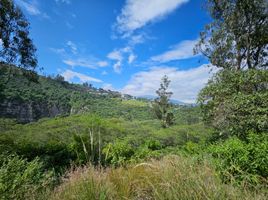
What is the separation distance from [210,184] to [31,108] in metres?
40.9

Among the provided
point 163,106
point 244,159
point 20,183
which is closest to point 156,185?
point 244,159

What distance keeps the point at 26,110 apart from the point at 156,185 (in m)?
37.8

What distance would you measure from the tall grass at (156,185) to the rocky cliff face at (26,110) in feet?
77.2

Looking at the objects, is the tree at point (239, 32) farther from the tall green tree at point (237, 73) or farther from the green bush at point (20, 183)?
the green bush at point (20, 183)

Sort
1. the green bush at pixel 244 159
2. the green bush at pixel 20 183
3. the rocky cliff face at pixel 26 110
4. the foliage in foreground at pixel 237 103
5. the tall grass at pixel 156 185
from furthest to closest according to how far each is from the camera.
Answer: the rocky cliff face at pixel 26 110
the foliage in foreground at pixel 237 103
the green bush at pixel 244 159
the green bush at pixel 20 183
the tall grass at pixel 156 185

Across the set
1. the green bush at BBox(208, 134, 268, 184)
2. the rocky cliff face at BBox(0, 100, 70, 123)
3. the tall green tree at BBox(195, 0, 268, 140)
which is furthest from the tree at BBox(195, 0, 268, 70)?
the rocky cliff face at BBox(0, 100, 70, 123)

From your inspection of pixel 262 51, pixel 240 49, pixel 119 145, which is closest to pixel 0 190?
pixel 119 145

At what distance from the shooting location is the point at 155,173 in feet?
11.3

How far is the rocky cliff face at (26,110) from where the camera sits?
98.3 feet

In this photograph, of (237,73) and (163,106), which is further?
(163,106)

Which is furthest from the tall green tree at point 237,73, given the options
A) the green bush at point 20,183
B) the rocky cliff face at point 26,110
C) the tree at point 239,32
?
the rocky cliff face at point 26,110

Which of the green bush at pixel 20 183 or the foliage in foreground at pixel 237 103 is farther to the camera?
the foliage in foreground at pixel 237 103

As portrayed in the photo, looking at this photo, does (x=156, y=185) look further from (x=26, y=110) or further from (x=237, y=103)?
(x=26, y=110)

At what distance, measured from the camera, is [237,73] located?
305 inches
